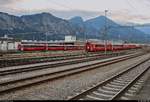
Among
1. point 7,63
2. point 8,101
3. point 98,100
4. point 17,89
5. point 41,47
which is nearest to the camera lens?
point 8,101

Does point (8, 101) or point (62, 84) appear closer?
point (8, 101)

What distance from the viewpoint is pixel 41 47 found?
7050cm

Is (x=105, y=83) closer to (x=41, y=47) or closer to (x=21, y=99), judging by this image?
(x=21, y=99)

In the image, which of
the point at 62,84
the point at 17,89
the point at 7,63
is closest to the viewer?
the point at 17,89

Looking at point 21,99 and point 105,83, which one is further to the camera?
point 105,83

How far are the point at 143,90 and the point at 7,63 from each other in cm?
1875

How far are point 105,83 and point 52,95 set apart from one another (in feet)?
16.0

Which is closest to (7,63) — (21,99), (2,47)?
(21,99)

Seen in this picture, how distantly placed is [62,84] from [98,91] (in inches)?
135

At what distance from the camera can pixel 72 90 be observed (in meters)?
16.2

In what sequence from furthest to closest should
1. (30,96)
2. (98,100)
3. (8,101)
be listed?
(30,96) → (98,100) → (8,101)

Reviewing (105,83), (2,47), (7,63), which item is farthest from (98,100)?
(2,47)

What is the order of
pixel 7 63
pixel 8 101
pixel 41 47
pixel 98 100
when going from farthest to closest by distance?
pixel 41 47, pixel 7 63, pixel 98 100, pixel 8 101

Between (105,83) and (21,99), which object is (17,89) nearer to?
(21,99)
